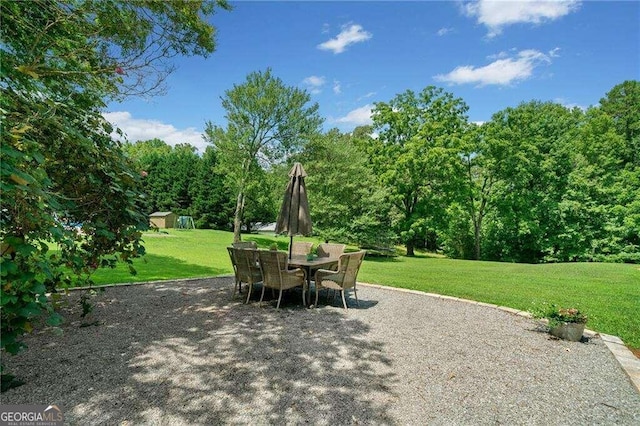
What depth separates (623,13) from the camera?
26.0 ft

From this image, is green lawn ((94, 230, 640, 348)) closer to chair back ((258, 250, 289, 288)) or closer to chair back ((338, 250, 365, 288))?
chair back ((258, 250, 289, 288))

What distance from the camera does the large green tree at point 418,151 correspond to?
802 inches

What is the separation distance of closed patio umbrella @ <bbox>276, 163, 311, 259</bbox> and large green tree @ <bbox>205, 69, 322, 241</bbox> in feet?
45.2

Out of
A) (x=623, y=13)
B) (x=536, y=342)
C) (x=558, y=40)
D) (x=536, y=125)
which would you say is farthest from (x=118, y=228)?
(x=536, y=125)

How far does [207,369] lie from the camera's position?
3.30 metres

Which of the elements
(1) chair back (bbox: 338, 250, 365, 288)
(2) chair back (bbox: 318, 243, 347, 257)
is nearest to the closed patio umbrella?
(1) chair back (bbox: 338, 250, 365, 288)

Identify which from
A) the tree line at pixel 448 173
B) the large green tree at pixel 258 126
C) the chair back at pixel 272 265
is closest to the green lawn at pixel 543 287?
the chair back at pixel 272 265

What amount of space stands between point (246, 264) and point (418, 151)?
17442 millimetres

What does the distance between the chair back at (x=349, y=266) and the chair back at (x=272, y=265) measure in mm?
1002

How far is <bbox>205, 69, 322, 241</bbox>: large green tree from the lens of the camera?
19.5m

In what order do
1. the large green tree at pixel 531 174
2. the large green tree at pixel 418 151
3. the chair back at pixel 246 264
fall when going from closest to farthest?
the chair back at pixel 246 264 < the large green tree at pixel 418 151 < the large green tree at pixel 531 174

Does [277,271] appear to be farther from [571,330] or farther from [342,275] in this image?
[571,330]

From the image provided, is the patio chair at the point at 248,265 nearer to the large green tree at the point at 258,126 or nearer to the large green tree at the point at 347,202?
the large green tree at the point at 347,202

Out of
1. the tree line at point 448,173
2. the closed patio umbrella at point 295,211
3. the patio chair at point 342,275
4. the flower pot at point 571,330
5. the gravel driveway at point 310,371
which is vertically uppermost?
the tree line at point 448,173
